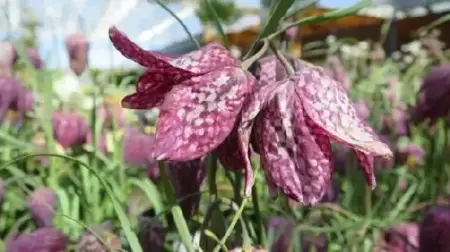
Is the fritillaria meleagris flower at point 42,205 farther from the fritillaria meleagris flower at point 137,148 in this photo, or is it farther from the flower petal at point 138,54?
the flower petal at point 138,54

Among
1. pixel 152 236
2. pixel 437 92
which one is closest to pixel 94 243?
pixel 152 236

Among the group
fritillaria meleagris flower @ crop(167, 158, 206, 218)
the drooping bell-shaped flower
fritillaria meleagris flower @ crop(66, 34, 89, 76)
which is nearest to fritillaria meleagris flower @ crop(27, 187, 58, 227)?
fritillaria meleagris flower @ crop(167, 158, 206, 218)

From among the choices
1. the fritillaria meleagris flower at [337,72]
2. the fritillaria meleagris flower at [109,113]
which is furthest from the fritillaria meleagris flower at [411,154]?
the fritillaria meleagris flower at [109,113]

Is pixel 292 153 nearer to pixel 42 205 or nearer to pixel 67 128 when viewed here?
pixel 42 205

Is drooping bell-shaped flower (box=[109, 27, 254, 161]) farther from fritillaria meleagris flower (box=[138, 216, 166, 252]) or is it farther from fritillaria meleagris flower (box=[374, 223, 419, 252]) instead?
fritillaria meleagris flower (box=[374, 223, 419, 252])

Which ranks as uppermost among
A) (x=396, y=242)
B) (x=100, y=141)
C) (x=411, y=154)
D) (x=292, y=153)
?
(x=292, y=153)

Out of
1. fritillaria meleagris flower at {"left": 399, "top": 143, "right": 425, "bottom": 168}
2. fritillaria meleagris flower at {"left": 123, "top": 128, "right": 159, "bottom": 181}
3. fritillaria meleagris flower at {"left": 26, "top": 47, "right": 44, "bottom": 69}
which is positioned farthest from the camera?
fritillaria meleagris flower at {"left": 26, "top": 47, "right": 44, "bottom": 69}

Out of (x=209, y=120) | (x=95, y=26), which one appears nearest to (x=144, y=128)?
(x=95, y=26)
